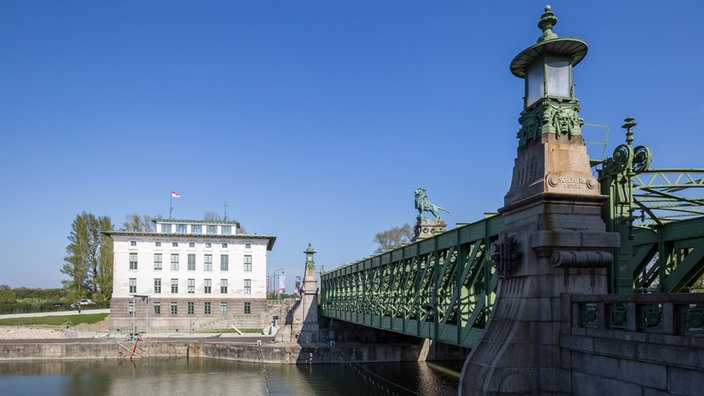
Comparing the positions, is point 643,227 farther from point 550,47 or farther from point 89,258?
point 89,258

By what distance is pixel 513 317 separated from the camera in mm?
14219

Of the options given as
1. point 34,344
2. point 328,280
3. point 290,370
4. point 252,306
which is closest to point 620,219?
point 290,370

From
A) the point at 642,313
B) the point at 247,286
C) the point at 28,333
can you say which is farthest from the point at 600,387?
the point at 28,333

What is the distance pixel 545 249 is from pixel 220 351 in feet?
168

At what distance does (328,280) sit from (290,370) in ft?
38.7

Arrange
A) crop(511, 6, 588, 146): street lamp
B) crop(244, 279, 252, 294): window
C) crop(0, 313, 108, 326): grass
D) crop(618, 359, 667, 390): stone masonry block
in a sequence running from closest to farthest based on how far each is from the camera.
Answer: crop(618, 359, 667, 390): stone masonry block → crop(511, 6, 588, 146): street lamp → crop(0, 313, 108, 326): grass → crop(244, 279, 252, 294): window

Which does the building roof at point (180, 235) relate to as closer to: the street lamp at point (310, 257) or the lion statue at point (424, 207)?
the street lamp at point (310, 257)

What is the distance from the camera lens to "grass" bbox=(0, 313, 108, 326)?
7881 centimetres

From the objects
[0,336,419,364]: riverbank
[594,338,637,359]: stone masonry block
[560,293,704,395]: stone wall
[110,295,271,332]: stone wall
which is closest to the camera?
[560,293,704,395]: stone wall

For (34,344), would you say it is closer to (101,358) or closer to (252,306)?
(101,358)

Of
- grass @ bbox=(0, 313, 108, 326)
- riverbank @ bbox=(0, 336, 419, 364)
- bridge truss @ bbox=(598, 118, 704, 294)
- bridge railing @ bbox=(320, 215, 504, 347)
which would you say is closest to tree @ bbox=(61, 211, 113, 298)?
grass @ bbox=(0, 313, 108, 326)

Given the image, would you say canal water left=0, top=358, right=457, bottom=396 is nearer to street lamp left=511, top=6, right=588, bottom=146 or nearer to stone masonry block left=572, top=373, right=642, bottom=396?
stone masonry block left=572, top=373, right=642, bottom=396

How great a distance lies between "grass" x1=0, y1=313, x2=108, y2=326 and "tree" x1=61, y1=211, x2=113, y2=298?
11.9 metres

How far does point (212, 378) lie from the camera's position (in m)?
49.0
